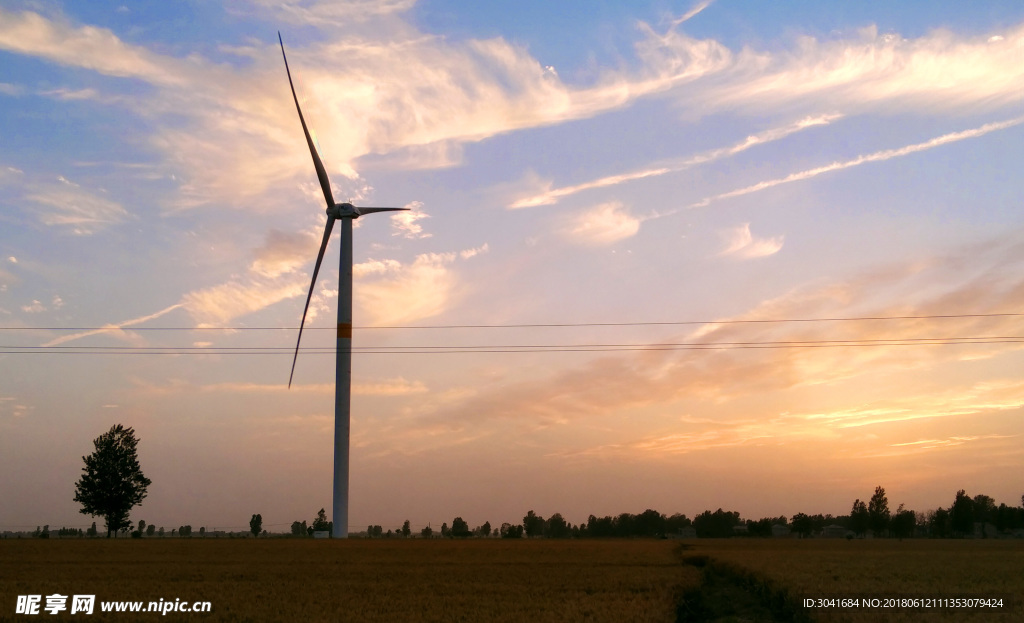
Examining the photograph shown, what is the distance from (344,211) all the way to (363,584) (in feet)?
170

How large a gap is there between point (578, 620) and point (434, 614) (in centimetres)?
618

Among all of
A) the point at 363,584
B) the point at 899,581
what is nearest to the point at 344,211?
the point at 363,584

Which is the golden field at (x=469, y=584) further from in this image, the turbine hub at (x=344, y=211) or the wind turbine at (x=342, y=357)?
the turbine hub at (x=344, y=211)

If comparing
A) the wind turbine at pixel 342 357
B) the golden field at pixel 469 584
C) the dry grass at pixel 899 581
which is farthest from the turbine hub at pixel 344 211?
the dry grass at pixel 899 581

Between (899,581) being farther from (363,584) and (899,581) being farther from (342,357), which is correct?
(342,357)

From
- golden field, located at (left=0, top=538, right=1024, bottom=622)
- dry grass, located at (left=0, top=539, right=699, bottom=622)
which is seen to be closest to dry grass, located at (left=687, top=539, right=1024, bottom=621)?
golden field, located at (left=0, top=538, right=1024, bottom=622)

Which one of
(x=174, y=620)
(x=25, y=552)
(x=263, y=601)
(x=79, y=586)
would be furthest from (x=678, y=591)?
(x=25, y=552)

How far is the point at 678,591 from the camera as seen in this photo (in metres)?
44.6

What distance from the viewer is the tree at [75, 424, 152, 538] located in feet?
443

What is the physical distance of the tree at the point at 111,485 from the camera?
135000mm

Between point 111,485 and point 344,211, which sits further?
point 111,485

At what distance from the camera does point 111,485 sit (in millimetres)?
136250

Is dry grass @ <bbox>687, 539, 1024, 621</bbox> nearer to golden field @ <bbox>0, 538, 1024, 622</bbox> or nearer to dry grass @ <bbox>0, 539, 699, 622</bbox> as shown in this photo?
golden field @ <bbox>0, 538, 1024, 622</bbox>

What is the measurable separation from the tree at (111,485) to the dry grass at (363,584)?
73.7 m
